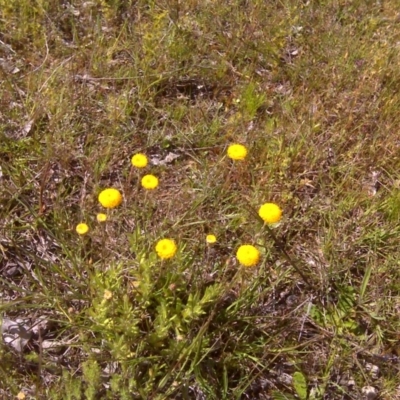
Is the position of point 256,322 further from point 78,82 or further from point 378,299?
point 78,82

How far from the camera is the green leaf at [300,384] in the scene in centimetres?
220

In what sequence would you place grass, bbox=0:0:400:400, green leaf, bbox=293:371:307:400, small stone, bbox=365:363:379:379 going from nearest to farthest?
1. grass, bbox=0:0:400:400
2. green leaf, bbox=293:371:307:400
3. small stone, bbox=365:363:379:379

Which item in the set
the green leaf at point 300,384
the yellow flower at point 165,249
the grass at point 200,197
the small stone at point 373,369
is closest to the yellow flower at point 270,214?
the grass at point 200,197

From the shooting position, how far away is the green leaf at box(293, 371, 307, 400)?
220cm

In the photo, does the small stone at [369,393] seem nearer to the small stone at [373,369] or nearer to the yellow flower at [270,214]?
the small stone at [373,369]

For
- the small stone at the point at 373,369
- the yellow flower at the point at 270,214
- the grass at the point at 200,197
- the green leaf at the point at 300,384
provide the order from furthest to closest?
the small stone at the point at 373,369
the green leaf at the point at 300,384
the grass at the point at 200,197
the yellow flower at the point at 270,214

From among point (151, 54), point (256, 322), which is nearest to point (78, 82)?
point (151, 54)

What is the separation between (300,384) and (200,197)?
1005mm

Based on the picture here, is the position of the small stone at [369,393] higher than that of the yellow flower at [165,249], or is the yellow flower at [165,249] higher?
the yellow flower at [165,249]

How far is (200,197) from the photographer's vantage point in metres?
2.63

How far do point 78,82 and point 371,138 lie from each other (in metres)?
1.79

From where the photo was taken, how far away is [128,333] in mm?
1966

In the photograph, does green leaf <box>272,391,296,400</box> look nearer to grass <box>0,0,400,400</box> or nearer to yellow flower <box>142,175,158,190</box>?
grass <box>0,0,400,400</box>

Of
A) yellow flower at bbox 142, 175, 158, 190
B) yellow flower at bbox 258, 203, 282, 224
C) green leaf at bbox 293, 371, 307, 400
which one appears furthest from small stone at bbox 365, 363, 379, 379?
yellow flower at bbox 142, 175, 158, 190
